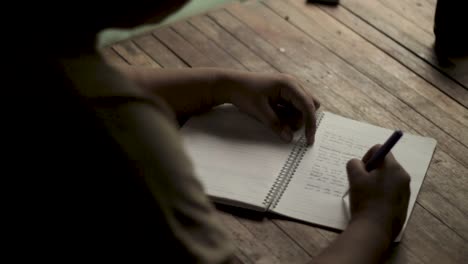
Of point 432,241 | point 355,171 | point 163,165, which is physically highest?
point 163,165

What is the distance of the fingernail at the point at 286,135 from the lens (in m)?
1.36

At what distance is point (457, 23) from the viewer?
170cm

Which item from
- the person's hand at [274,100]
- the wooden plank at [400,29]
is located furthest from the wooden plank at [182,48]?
the wooden plank at [400,29]

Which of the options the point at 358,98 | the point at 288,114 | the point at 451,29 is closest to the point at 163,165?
the point at 288,114

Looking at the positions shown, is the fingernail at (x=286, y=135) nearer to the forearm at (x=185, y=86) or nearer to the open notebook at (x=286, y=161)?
the open notebook at (x=286, y=161)

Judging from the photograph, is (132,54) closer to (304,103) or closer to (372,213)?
(304,103)

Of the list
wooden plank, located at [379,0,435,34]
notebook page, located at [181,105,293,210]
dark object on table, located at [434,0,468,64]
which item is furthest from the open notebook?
wooden plank, located at [379,0,435,34]

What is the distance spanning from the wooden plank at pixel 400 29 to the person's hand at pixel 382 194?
50cm

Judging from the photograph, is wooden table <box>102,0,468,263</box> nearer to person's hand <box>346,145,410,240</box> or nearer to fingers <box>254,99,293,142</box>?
person's hand <box>346,145,410,240</box>

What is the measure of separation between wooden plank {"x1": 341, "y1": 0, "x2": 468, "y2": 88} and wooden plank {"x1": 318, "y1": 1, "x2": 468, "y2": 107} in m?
0.02

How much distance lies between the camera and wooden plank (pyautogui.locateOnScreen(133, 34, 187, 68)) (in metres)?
1.60

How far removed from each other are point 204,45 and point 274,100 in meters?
0.33

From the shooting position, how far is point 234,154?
134 centimetres

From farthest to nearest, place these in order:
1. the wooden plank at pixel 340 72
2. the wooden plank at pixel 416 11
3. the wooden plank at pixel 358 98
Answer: the wooden plank at pixel 416 11 < the wooden plank at pixel 340 72 < the wooden plank at pixel 358 98
